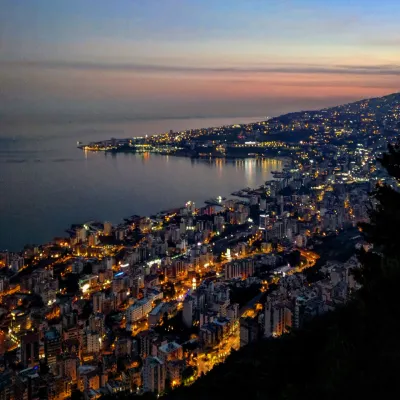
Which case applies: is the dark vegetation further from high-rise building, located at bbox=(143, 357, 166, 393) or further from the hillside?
high-rise building, located at bbox=(143, 357, 166, 393)

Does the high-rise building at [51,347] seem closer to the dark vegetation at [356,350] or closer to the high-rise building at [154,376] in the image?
the high-rise building at [154,376]

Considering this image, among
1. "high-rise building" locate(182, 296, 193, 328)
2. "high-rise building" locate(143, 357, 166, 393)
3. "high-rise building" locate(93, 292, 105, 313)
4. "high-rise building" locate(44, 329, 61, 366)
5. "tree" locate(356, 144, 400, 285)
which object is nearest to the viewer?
"tree" locate(356, 144, 400, 285)

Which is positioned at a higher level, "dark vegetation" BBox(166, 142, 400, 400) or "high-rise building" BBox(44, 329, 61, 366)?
"dark vegetation" BBox(166, 142, 400, 400)

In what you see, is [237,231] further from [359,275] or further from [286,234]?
[359,275]

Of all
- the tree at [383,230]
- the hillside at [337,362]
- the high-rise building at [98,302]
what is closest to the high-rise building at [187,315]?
the high-rise building at [98,302]

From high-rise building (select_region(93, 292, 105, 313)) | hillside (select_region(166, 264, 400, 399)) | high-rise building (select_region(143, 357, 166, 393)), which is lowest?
high-rise building (select_region(93, 292, 105, 313))

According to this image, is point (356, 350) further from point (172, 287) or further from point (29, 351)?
point (172, 287)

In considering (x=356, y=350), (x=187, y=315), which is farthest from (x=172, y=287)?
(x=356, y=350)

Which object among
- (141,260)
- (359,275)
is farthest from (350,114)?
(359,275)

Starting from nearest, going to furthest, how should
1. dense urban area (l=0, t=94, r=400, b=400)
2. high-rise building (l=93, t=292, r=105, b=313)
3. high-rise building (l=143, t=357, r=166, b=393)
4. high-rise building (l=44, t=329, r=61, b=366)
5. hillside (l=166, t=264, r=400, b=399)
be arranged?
hillside (l=166, t=264, r=400, b=399)
high-rise building (l=143, t=357, r=166, b=393)
dense urban area (l=0, t=94, r=400, b=400)
high-rise building (l=44, t=329, r=61, b=366)
high-rise building (l=93, t=292, r=105, b=313)

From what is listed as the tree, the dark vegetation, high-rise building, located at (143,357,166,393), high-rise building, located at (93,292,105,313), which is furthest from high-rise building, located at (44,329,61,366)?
the tree
